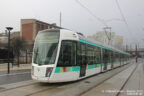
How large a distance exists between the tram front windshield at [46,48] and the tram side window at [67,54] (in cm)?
43

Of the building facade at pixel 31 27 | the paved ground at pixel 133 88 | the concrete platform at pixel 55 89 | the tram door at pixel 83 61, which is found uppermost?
the building facade at pixel 31 27

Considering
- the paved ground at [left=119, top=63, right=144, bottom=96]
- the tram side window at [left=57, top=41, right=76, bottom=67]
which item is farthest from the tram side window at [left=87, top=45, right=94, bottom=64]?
the paved ground at [left=119, top=63, right=144, bottom=96]

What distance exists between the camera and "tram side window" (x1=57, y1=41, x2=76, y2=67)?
812 cm

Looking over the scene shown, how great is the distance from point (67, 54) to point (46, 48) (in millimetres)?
1274

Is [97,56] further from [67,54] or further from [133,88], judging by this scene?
[67,54]

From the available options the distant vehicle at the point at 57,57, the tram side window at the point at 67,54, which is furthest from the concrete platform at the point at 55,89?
the tram side window at the point at 67,54

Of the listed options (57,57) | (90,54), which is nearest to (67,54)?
(57,57)

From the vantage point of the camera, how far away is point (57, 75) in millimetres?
7883

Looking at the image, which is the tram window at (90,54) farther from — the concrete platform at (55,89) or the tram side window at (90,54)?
the concrete platform at (55,89)

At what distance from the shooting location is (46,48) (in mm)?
8109

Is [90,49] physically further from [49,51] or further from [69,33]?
[49,51]

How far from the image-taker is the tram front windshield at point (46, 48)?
7.91 metres

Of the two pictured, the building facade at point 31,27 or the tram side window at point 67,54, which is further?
the building facade at point 31,27

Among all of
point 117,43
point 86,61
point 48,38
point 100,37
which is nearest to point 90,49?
point 86,61
